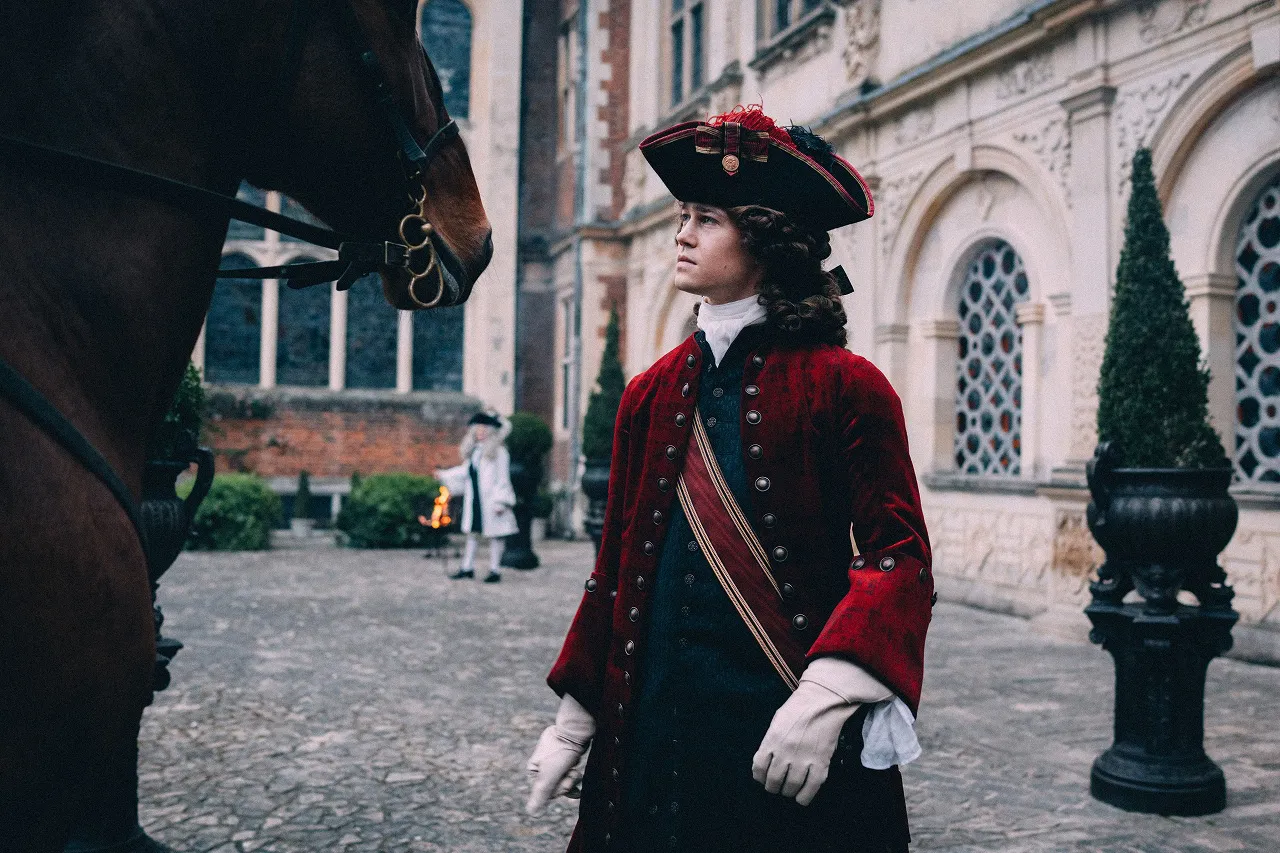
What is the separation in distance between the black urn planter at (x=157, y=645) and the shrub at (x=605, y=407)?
802 cm

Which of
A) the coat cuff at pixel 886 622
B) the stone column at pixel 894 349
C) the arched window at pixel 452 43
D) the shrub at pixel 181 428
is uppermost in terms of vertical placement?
the arched window at pixel 452 43

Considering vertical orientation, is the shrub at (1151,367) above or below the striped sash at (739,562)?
above

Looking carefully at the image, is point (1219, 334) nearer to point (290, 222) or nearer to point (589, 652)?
point (589, 652)

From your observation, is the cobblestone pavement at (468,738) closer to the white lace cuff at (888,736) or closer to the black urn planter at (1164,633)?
the black urn planter at (1164,633)

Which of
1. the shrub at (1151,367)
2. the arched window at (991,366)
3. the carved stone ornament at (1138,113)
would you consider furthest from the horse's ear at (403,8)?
the arched window at (991,366)

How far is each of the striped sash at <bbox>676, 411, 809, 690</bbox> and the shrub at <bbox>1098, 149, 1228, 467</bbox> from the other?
10.7 feet

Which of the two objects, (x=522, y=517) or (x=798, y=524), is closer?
(x=798, y=524)

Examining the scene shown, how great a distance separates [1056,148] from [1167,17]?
128cm

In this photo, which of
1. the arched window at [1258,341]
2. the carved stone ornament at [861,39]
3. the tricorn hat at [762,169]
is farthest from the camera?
the carved stone ornament at [861,39]

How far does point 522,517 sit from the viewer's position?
13.4 m

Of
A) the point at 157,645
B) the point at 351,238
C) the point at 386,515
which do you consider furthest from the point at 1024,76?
the point at 386,515

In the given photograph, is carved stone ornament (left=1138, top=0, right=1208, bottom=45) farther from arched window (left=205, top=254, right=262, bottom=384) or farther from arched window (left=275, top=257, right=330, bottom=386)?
arched window (left=205, top=254, right=262, bottom=384)

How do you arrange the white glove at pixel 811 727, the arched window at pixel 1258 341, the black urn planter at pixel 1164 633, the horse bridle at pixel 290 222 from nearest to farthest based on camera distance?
the horse bridle at pixel 290 222 < the white glove at pixel 811 727 < the black urn planter at pixel 1164 633 < the arched window at pixel 1258 341

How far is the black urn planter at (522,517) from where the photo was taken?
42.9ft
